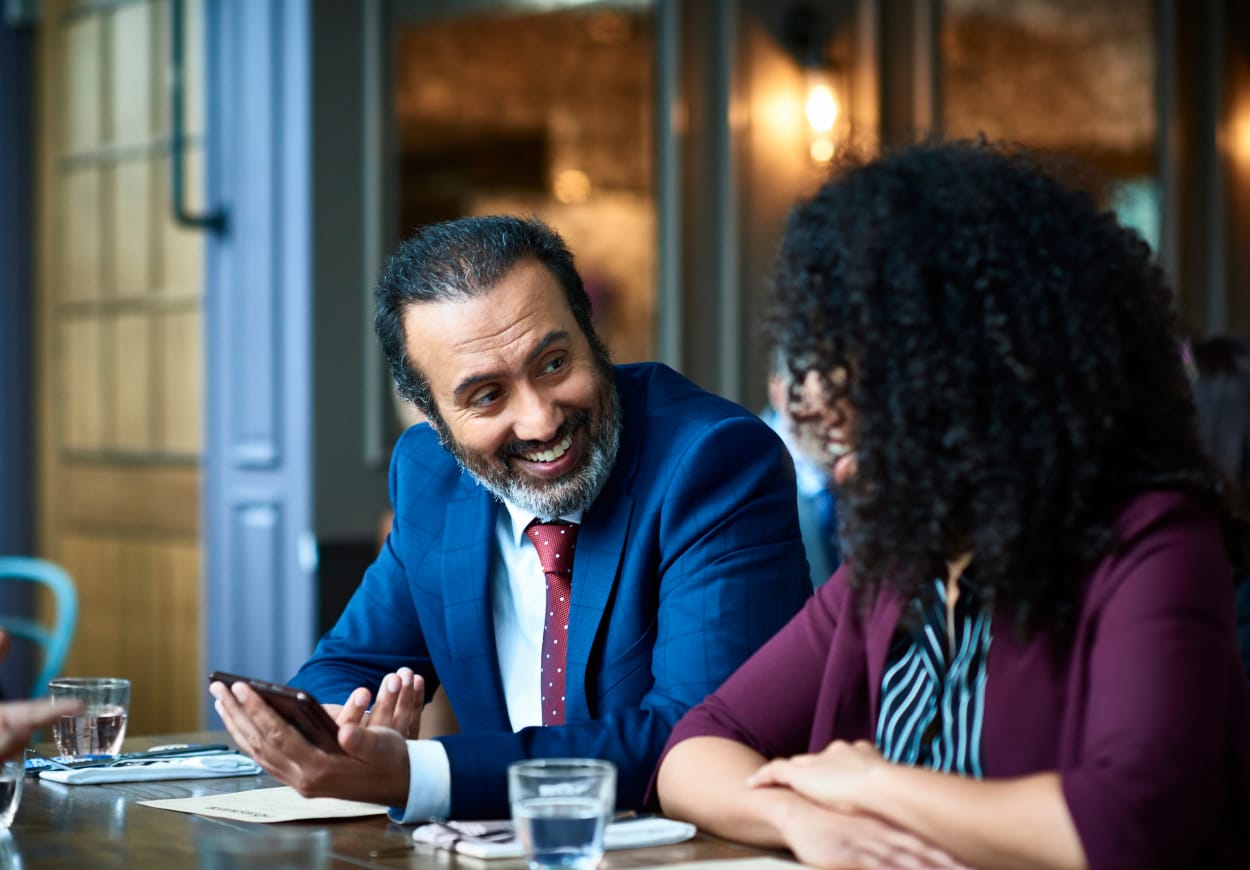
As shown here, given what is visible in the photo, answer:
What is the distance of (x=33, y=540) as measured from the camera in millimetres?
5555

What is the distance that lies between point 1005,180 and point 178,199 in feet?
11.1

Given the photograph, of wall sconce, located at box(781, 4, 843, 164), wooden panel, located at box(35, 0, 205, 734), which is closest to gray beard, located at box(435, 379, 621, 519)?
wooden panel, located at box(35, 0, 205, 734)

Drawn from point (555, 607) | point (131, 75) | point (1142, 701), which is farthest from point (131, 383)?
point (1142, 701)

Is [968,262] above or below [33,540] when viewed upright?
above

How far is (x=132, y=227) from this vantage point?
5.17 m

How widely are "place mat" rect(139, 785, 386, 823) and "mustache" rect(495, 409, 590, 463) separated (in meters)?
Result: 0.53

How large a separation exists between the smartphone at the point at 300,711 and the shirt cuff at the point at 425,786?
8 cm

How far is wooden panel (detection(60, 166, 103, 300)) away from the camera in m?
5.35

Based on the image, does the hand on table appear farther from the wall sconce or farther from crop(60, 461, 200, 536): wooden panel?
the wall sconce

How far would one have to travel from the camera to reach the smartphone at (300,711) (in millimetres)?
1539

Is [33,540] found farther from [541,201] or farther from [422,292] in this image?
[422,292]

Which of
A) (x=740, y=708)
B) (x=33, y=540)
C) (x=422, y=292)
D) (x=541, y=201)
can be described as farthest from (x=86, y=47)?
(x=740, y=708)

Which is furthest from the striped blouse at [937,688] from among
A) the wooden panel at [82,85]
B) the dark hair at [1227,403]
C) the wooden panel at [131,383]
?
the wooden panel at [82,85]

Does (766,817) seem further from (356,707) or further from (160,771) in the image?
(160,771)
